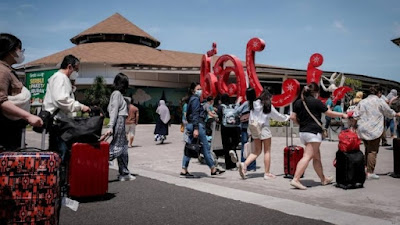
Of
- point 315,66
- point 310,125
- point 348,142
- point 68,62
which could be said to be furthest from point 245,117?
point 315,66

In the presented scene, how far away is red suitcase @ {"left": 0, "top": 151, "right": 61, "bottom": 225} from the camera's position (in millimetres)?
2820

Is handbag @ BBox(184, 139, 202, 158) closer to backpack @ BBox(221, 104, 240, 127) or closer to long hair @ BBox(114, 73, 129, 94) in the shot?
backpack @ BBox(221, 104, 240, 127)

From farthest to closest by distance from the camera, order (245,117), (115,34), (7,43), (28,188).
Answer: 1. (115,34)
2. (245,117)
3. (7,43)
4. (28,188)

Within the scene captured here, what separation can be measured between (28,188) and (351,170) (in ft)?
16.3

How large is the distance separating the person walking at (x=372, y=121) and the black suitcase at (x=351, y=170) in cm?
109

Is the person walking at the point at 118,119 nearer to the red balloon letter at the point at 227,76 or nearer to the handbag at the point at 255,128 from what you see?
the handbag at the point at 255,128

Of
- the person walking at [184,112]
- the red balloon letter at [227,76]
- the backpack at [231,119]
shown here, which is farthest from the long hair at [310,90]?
the red balloon letter at [227,76]

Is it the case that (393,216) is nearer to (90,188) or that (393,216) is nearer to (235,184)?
(235,184)

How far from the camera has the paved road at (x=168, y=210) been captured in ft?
14.0

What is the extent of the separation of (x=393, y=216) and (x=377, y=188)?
1914 millimetres

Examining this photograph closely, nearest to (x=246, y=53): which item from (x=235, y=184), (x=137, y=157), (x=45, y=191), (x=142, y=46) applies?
(x=137, y=157)

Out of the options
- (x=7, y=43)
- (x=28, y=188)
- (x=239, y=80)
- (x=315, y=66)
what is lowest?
(x=28, y=188)

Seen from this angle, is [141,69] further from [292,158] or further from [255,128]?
[292,158]

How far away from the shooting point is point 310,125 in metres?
6.25
